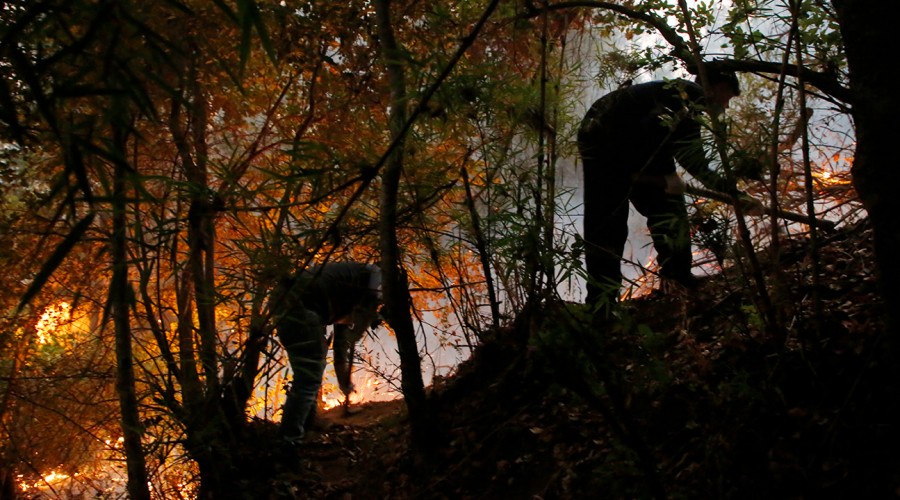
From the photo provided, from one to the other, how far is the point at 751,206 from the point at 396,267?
52.4 inches

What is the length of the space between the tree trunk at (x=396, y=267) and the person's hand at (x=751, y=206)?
117cm

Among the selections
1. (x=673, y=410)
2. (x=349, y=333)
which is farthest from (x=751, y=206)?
(x=349, y=333)

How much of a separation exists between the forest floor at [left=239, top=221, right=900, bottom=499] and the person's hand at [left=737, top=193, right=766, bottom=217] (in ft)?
0.61

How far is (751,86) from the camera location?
3.22m

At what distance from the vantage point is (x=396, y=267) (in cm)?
260

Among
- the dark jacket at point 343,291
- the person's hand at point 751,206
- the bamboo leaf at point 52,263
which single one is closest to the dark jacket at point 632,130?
the person's hand at point 751,206

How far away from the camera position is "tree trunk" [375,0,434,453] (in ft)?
7.97

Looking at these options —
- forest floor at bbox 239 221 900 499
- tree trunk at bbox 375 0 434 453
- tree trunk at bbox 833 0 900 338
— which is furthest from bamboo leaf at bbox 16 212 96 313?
tree trunk at bbox 833 0 900 338

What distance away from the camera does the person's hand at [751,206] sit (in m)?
2.06

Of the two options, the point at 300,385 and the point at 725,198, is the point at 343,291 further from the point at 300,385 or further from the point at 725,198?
the point at 725,198

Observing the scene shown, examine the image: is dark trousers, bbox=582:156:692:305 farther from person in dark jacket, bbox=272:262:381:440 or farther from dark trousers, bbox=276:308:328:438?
dark trousers, bbox=276:308:328:438

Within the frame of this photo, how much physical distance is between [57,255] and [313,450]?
9.13ft

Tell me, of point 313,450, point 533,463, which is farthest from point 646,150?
point 313,450

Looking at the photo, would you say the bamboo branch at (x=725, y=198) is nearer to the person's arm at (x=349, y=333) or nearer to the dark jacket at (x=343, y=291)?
the person's arm at (x=349, y=333)
